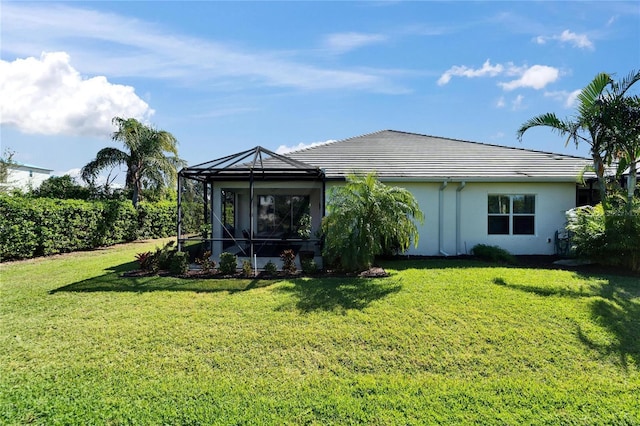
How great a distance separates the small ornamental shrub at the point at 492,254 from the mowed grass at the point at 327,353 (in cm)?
279

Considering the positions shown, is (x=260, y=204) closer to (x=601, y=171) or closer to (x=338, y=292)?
(x=338, y=292)

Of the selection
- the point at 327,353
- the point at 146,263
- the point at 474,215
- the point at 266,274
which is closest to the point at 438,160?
the point at 474,215

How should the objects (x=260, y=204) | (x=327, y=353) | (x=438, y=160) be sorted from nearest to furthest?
(x=327, y=353) → (x=438, y=160) → (x=260, y=204)

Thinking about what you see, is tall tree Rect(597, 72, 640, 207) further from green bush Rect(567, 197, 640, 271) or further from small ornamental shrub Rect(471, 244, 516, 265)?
small ornamental shrub Rect(471, 244, 516, 265)

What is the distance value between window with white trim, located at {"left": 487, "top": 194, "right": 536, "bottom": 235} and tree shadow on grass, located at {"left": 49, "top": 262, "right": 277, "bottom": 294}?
8721mm

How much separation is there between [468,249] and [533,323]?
6691 mm

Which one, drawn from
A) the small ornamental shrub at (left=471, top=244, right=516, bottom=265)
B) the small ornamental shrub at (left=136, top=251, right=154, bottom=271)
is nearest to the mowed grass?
the small ornamental shrub at (left=136, top=251, right=154, bottom=271)

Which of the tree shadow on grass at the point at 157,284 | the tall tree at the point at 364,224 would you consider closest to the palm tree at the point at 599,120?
the tall tree at the point at 364,224

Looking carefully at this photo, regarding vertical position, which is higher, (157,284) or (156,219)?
(156,219)

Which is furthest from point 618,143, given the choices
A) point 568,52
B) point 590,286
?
point 568,52

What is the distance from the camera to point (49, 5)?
827cm

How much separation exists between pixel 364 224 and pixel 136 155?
1741cm

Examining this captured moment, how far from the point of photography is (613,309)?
6.22 meters

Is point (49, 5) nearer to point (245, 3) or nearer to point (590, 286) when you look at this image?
point (245, 3)
